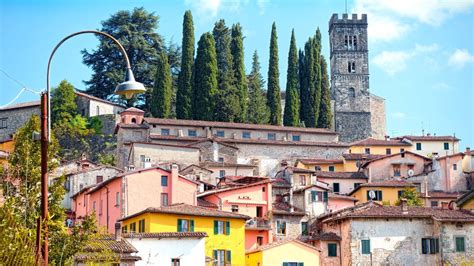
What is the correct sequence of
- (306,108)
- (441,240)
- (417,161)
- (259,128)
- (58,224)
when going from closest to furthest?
(58,224), (441,240), (417,161), (259,128), (306,108)

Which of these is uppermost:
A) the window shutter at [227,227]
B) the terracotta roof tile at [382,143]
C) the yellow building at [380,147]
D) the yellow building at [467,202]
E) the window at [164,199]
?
the terracotta roof tile at [382,143]

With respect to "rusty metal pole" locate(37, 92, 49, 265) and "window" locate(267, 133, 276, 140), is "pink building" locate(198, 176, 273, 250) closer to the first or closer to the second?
"window" locate(267, 133, 276, 140)

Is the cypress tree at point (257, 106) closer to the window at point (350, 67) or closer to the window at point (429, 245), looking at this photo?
the window at point (350, 67)

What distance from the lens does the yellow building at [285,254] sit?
4600 centimetres

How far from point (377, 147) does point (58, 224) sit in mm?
64973

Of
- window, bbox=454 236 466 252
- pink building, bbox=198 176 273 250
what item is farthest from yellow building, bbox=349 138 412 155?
window, bbox=454 236 466 252

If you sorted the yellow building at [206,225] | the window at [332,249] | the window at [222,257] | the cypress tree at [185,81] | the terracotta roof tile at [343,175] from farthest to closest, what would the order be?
the cypress tree at [185,81] → the terracotta roof tile at [343,175] → the window at [332,249] → the window at [222,257] → the yellow building at [206,225]

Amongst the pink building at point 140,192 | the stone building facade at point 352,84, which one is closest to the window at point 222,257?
the pink building at point 140,192

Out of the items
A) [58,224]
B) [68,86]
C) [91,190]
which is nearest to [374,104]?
[68,86]

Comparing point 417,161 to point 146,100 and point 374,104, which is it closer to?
point 146,100

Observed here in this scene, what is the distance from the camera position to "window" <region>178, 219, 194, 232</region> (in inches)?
1709

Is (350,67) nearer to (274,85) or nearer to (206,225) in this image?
(274,85)

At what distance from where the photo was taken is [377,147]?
81250mm

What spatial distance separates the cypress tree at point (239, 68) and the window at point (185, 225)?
35.7 m
